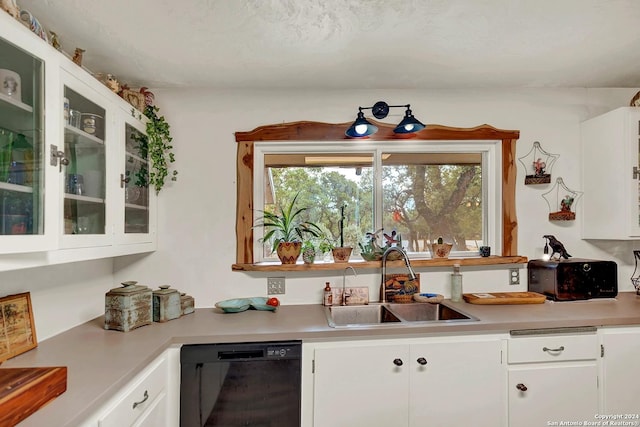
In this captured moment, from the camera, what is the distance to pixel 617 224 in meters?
2.15

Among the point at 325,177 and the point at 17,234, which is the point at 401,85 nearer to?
the point at 325,177

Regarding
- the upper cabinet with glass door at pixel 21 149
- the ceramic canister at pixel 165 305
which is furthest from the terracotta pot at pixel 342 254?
the upper cabinet with glass door at pixel 21 149

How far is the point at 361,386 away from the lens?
1.68 m

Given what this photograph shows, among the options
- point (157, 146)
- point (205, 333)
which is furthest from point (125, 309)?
point (157, 146)

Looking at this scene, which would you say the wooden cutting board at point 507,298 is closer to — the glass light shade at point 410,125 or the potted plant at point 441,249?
the potted plant at point 441,249

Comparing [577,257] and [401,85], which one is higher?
[401,85]

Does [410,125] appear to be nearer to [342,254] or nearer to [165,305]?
[342,254]

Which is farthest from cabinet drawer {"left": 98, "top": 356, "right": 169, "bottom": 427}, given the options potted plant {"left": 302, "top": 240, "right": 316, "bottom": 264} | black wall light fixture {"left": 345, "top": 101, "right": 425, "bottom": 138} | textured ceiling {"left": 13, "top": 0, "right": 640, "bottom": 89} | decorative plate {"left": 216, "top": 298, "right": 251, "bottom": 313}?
black wall light fixture {"left": 345, "top": 101, "right": 425, "bottom": 138}

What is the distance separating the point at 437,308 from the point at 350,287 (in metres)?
0.56

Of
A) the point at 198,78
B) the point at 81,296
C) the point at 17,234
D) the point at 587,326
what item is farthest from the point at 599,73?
the point at 81,296

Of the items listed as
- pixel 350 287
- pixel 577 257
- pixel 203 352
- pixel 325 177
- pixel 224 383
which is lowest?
pixel 224 383

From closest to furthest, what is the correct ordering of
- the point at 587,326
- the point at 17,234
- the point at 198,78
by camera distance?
1. the point at 17,234
2. the point at 587,326
3. the point at 198,78

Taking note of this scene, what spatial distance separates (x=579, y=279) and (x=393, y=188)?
4.23 ft

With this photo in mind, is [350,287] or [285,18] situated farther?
[350,287]
